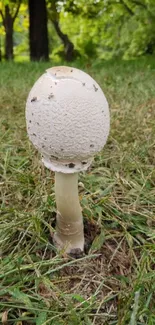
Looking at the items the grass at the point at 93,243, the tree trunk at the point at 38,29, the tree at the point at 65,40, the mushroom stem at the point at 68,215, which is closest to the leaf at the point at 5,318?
the grass at the point at 93,243

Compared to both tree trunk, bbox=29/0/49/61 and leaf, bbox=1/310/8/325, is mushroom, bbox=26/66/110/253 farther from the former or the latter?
tree trunk, bbox=29/0/49/61

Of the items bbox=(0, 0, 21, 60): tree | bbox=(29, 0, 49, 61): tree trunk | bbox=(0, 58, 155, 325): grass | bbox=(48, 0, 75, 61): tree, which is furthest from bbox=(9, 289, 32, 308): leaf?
bbox=(0, 0, 21, 60): tree

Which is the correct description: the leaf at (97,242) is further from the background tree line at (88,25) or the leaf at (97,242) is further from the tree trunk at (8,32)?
the tree trunk at (8,32)

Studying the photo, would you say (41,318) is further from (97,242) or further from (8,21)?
(8,21)

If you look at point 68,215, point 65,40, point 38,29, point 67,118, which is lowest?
point 68,215

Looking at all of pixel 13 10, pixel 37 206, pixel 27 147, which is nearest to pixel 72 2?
pixel 13 10

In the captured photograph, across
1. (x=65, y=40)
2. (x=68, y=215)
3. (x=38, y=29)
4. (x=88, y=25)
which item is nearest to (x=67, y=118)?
(x=68, y=215)

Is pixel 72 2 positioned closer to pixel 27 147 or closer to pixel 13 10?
pixel 13 10
